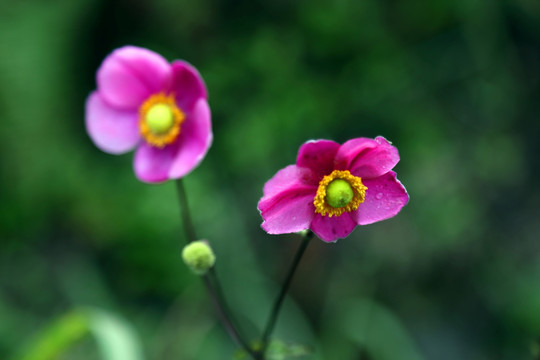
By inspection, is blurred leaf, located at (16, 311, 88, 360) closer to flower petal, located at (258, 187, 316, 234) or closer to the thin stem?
the thin stem

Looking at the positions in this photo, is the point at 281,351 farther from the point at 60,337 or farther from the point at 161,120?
the point at 60,337

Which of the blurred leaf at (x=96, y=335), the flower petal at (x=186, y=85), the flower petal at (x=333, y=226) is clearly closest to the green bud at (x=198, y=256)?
the flower petal at (x=333, y=226)

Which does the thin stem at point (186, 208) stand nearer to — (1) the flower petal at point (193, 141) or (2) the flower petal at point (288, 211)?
(1) the flower petal at point (193, 141)

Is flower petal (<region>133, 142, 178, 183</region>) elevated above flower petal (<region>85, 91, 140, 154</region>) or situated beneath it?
situated beneath

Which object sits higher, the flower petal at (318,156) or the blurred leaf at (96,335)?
the flower petal at (318,156)

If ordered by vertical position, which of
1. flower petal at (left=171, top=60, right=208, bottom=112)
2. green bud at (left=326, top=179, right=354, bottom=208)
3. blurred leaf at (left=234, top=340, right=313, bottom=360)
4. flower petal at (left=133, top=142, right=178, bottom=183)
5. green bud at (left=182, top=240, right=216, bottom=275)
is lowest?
blurred leaf at (left=234, top=340, right=313, bottom=360)

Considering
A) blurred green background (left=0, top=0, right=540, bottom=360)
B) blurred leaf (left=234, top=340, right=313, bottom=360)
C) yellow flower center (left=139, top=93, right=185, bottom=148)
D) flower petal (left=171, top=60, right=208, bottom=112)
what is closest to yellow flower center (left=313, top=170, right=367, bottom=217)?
blurred leaf (left=234, top=340, right=313, bottom=360)

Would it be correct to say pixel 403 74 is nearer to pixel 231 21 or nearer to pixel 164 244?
pixel 231 21

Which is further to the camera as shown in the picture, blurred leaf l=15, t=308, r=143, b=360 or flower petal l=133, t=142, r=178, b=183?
blurred leaf l=15, t=308, r=143, b=360
